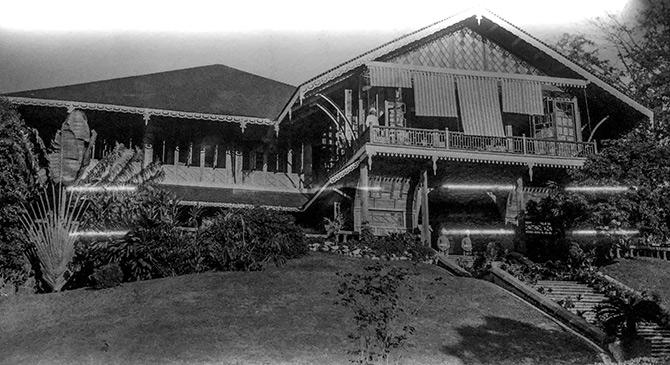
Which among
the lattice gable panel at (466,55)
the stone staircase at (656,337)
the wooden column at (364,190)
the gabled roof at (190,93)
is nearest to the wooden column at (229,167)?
the gabled roof at (190,93)

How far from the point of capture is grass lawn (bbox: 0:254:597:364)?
13070 millimetres

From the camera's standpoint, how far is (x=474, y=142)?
26.0m

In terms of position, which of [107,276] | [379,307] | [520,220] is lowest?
[379,307]

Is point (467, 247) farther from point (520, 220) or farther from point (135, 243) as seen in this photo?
point (135, 243)

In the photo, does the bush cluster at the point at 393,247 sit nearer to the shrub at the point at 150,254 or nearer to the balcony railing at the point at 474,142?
the balcony railing at the point at 474,142

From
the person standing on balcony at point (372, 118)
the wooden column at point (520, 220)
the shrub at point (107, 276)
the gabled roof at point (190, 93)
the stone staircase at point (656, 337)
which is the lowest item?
the stone staircase at point (656, 337)

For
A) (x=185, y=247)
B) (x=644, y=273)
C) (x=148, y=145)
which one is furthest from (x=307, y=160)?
(x=644, y=273)

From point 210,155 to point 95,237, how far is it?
31.9ft

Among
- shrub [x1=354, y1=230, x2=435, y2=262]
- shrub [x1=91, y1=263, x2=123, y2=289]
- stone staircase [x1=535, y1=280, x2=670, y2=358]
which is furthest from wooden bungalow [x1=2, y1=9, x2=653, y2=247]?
shrub [x1=91, y1=263, x2=123, y2=289]

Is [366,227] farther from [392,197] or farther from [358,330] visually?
[358,330]

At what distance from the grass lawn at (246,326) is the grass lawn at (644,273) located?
6844 mm

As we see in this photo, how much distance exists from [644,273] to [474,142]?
24.7 feet

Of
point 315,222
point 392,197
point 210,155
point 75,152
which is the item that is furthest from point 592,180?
point 75,152

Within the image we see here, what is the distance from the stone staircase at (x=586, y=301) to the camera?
16.8 meters
